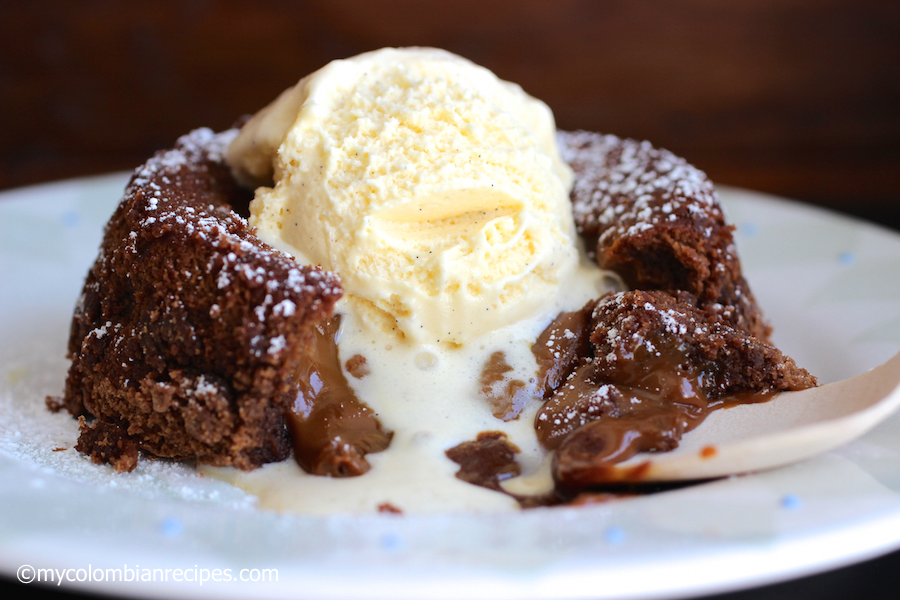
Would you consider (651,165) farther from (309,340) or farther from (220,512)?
(220,512)

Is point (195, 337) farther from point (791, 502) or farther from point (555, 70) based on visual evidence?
point (555, 70)

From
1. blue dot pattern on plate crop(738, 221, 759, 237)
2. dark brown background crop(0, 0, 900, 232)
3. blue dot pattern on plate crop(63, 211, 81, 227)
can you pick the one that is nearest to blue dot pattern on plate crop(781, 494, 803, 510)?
blue dot pattern on plate crop(738, 221, 759, 237)

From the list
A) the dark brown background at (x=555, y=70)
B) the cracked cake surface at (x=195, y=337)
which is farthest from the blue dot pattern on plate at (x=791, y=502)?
the dark brown background at (x=555, y=70)

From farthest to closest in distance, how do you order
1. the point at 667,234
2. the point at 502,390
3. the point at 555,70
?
the point at 555,70
the point at 667,234
the point at 502,390

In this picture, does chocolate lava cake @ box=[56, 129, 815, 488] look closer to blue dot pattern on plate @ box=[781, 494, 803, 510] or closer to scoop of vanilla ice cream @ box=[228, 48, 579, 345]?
scoop of vanilla ice cream @ box=[228, 48, 579, 345]

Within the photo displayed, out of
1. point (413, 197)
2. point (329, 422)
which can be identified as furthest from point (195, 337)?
point (413, 197)

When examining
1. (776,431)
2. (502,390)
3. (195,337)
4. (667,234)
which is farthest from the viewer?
(667,234)
